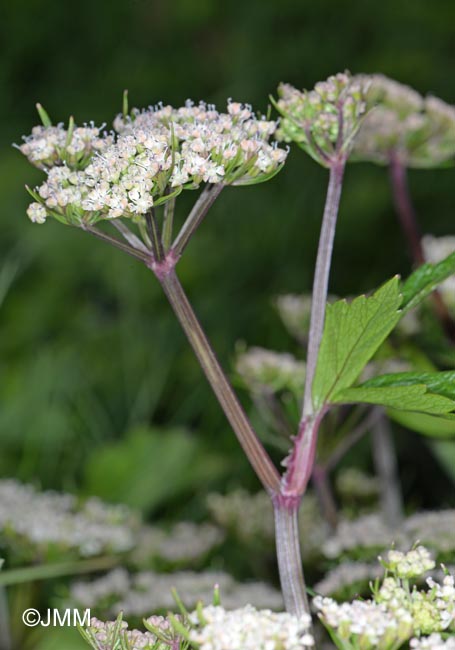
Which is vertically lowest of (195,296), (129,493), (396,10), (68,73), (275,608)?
(275,608)

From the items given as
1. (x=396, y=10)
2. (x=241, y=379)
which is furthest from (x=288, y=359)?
(x=396, y=10)

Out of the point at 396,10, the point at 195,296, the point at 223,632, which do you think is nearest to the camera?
the point at 223,632

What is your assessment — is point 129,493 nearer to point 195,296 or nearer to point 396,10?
point 195,296

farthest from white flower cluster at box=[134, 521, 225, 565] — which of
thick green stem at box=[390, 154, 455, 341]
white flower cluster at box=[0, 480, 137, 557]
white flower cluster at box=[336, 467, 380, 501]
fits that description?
thick green stem at box=[390, 154, 455, 341]

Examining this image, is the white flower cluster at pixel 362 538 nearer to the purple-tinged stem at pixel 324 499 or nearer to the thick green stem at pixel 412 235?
the purple-tinged stem at pixel 324 499

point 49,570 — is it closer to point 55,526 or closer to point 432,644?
point 55,526

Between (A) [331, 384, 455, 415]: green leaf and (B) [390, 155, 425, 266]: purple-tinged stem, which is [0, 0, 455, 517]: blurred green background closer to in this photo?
(B) [390, 155, 425, 266]: purple-tinged stem

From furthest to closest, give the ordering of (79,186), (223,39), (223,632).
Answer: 1. (223,39)
2. (79,186)
3. (223,632)
